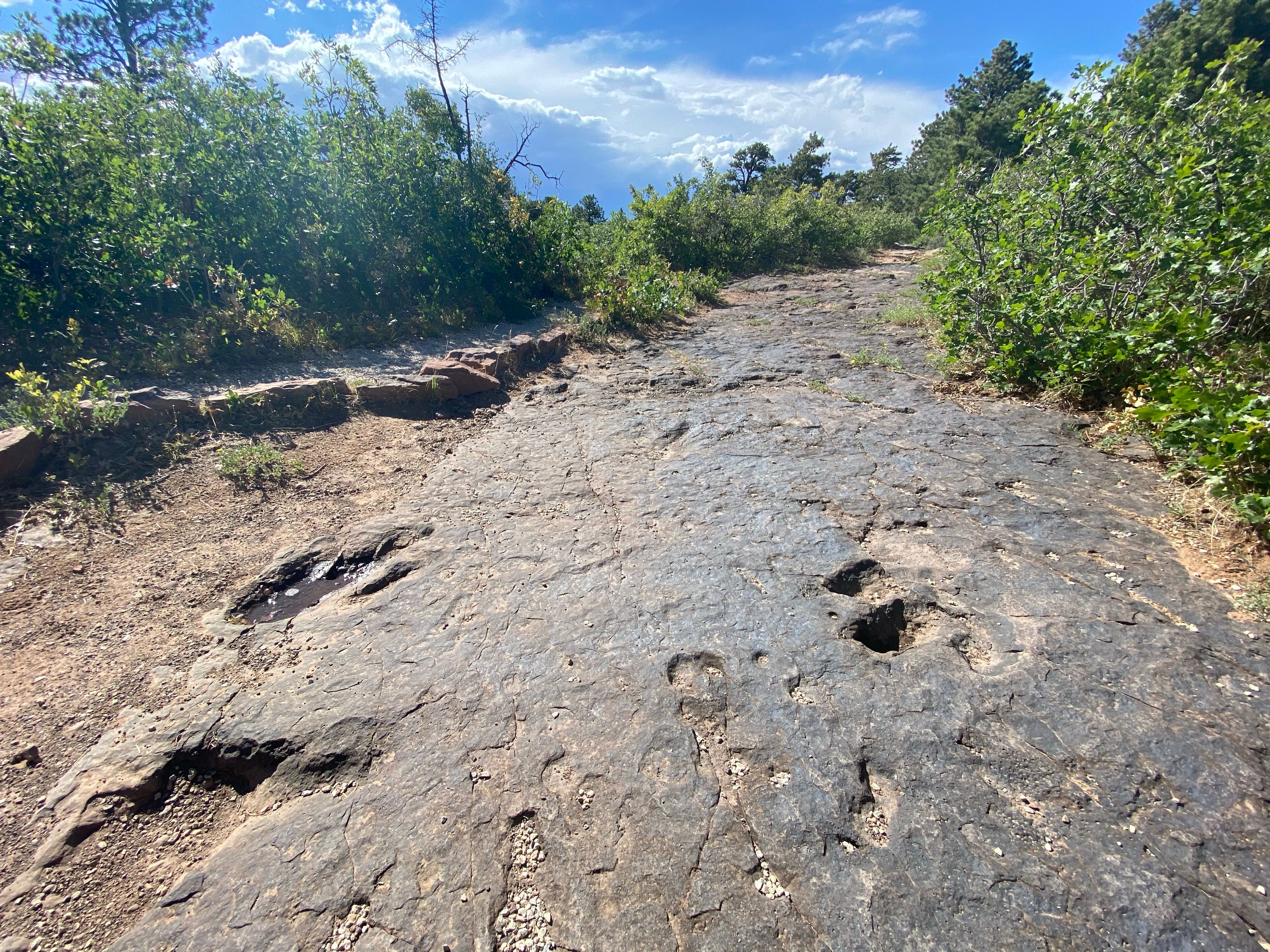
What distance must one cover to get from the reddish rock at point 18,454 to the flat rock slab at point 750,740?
1.91 m

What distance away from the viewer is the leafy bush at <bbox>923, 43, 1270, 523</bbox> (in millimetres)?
2676

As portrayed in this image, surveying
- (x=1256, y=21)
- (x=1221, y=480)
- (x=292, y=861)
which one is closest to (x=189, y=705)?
(x=292, y=861)

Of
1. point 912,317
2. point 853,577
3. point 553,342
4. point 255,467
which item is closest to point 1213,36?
point 912,317

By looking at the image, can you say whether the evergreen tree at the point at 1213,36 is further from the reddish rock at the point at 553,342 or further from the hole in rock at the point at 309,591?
the hole in rock at the point at 309,591

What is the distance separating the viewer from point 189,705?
1.88 metres

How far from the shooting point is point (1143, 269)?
11.7 ft

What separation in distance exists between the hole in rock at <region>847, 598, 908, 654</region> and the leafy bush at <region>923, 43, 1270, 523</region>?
1418 mm

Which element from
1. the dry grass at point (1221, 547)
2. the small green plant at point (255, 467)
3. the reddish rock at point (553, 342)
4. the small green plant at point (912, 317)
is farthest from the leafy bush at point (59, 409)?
the small green plant at point (912, 317)

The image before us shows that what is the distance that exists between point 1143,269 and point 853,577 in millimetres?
3042

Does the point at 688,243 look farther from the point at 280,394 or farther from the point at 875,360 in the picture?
the point at 280,394

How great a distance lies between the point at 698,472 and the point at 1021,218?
365 centimetres

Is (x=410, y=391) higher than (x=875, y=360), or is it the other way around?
(x=410, y=391)

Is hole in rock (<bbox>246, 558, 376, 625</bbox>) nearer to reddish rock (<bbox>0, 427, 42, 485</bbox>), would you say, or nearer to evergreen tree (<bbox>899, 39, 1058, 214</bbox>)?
reddish rock (<bbox>0, 427, 42, 485</bbox>)

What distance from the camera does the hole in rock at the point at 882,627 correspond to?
6.84 ft
